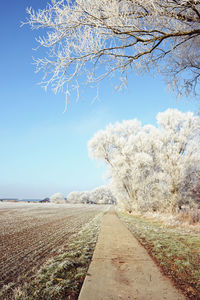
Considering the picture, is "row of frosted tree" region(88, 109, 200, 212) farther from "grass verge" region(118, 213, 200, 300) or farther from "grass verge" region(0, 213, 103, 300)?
"grass verge" region(0, 213, 103, 300)

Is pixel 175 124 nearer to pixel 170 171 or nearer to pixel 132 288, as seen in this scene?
pixel 170 171

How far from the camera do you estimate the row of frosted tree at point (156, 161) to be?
15734mm

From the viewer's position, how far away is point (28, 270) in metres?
4.14

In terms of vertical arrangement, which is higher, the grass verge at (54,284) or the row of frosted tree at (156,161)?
the row of frosted tree at (156,161)

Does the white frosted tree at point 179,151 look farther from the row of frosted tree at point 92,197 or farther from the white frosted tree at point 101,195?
the white frosted tree at point 101,195

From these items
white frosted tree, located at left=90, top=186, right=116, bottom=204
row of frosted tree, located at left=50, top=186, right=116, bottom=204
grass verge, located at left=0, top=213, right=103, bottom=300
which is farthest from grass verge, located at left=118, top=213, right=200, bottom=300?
white frosted tree, located at left=90, top=186, right=116, bottom=204

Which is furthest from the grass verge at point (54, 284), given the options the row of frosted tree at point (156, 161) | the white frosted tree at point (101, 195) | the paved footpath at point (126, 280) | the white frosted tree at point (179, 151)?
the white frosted tree at point (101, 195)

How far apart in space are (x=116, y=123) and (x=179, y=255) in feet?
68.3

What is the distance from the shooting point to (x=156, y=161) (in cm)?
1975

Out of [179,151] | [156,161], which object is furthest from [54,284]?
[156,161]

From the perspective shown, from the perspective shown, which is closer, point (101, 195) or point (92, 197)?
point (101, 195)

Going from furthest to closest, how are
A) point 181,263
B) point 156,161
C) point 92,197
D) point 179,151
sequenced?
point 92,197 < point 156,161 < point 179,151 < point 181,263

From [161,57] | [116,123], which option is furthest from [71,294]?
[116,123]

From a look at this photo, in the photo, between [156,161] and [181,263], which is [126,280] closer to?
[181,263]
